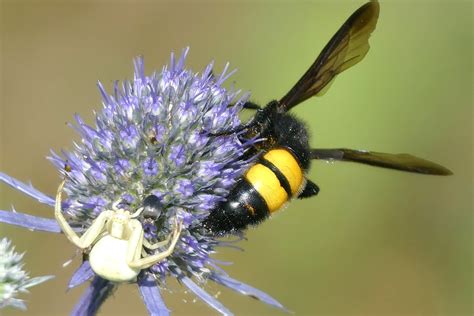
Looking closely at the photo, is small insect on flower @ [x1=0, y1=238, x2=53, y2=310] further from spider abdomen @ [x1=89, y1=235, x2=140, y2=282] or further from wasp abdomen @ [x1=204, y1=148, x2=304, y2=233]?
wasp abdomen @ [x1=204, y1=148, x2=304, y2=233]

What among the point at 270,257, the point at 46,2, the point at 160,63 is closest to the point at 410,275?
the point at 270,257

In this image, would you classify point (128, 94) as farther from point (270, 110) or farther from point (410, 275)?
point (410, 275)

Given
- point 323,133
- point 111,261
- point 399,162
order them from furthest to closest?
point 323,133 < point 399,162 < point 111,261

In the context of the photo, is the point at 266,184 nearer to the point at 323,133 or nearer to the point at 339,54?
the point at 339,54

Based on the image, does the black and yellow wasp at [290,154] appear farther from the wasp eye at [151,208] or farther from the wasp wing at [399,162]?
the wasp eye at [151,208]

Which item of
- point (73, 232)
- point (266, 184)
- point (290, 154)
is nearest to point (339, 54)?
point (290, 154)

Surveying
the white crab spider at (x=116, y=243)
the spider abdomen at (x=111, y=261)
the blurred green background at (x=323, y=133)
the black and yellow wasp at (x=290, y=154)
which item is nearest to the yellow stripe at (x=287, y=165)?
the black and yellow wasp at (x=290, y=154)
